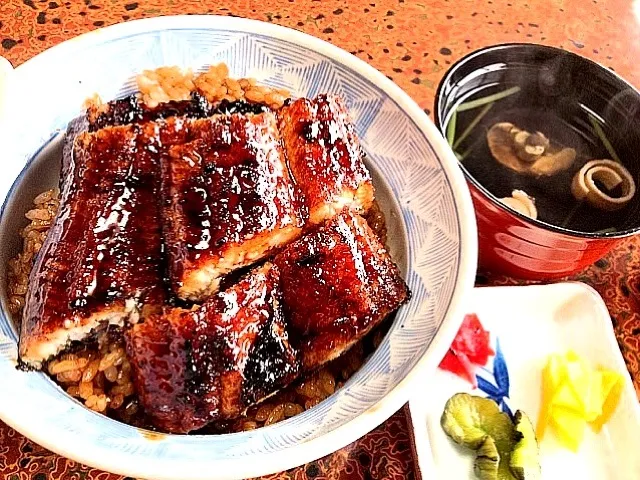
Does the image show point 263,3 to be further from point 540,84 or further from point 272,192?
point 272,192

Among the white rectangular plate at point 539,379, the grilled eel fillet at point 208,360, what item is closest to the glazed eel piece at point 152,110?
the grilled eel fillet at point 208,360

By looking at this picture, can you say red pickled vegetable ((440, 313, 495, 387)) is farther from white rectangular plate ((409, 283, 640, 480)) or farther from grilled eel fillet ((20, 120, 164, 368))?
grilled eel fillet ((20, 120, 164, 368))

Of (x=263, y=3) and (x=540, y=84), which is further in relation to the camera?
(x=263, y=3)

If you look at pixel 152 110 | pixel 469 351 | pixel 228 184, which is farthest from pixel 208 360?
pixel 469 351

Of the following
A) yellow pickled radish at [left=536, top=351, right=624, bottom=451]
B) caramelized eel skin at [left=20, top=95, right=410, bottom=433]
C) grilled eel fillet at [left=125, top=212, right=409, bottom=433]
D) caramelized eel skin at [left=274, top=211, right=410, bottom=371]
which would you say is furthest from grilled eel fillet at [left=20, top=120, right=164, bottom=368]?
yellow pickled radish at [left=536, top=351, right=624, bottom=451]

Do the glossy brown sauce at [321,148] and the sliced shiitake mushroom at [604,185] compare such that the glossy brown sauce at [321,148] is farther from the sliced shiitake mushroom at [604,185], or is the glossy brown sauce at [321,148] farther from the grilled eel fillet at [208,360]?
the sliced shiitake mushroom at [604,185]

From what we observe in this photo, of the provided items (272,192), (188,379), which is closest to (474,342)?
(272,192)
